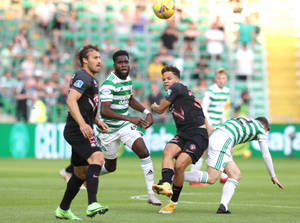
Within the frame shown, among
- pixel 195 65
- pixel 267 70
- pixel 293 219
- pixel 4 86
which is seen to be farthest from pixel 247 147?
pixel 293 219

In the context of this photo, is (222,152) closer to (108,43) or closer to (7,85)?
(7,85)

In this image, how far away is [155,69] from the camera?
27031mm

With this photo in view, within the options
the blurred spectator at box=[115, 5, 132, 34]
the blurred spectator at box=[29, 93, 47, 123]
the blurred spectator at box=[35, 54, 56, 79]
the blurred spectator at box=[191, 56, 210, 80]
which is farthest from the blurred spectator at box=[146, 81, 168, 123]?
the blurred spectator at box=[115, 5, 132, 34]

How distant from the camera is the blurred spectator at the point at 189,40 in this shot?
2844 centimetres

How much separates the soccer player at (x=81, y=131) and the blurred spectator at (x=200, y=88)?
15.3m

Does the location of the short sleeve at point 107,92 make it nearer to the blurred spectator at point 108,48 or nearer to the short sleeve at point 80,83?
the short sleeve at point 80,83

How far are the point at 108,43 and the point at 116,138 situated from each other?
16.6m

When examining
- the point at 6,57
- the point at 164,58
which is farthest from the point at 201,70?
the point at 6,57

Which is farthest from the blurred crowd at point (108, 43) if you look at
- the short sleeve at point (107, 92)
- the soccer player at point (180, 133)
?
the soccer player at point (180, 133)

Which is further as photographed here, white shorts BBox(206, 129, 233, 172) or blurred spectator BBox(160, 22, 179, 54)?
blurred spectator BBox(160, 22, 179, 54)

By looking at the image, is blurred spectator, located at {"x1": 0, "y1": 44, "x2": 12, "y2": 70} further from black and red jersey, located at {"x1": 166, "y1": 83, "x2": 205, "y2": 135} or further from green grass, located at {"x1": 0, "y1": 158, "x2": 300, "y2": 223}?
black and red jersey, located at {"x1": 166, "y1": 83, "x2": 205, "y2": 135}

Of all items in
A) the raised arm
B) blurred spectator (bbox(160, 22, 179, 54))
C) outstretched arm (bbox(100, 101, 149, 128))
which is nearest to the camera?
the raised arm

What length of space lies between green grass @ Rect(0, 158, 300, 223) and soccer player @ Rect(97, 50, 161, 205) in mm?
721

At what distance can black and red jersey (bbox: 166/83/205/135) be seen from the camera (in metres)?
10.4
